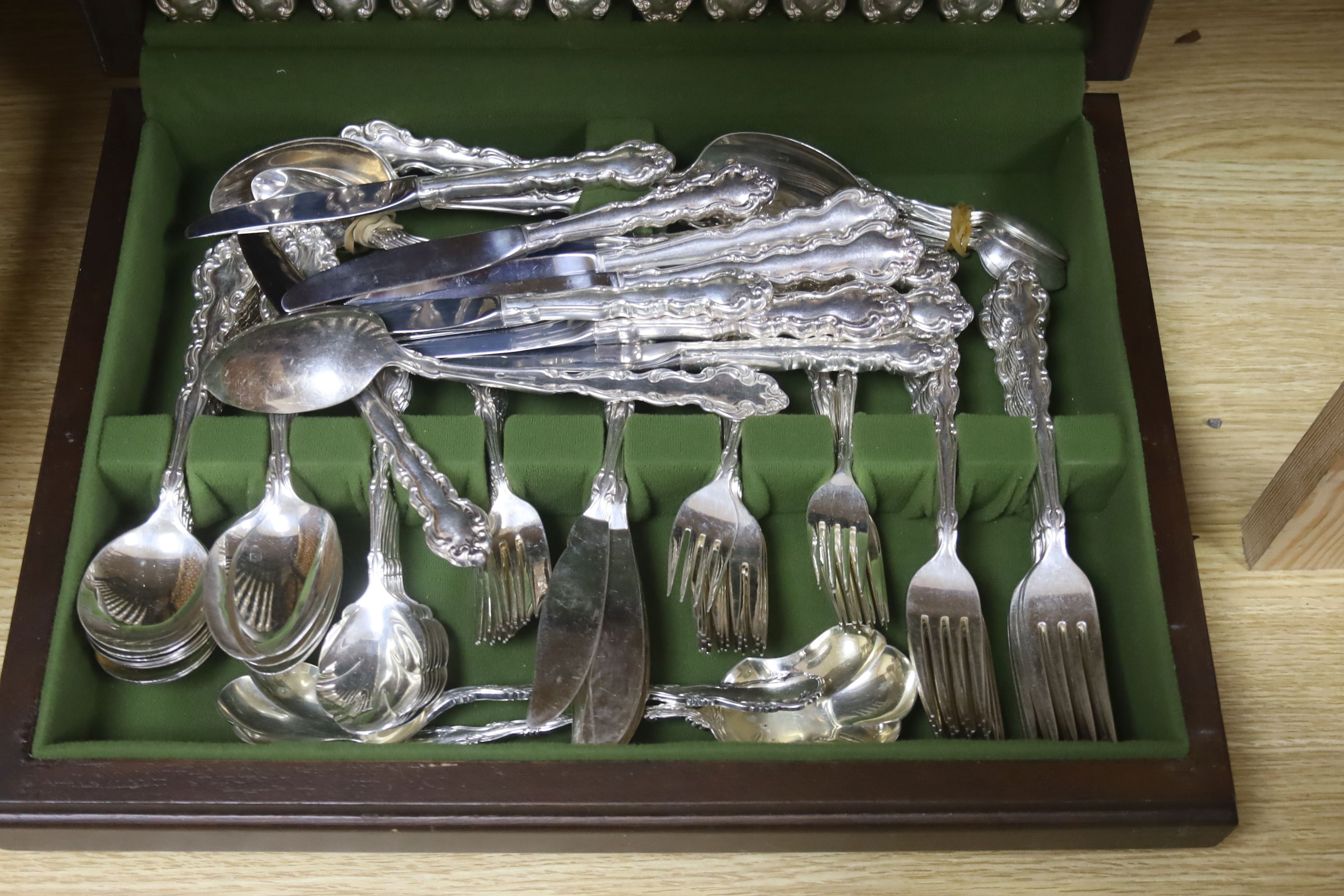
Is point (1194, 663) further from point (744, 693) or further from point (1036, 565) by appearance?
point (744, 693)

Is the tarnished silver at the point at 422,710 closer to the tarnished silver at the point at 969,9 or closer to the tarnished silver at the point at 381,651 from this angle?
the tarnished silver at the point at 381,651

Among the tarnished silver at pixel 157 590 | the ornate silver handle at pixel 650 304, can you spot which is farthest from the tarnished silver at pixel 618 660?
the tarnished silver at pixel 157 590

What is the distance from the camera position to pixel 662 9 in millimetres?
934

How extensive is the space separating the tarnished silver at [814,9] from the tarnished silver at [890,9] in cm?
2

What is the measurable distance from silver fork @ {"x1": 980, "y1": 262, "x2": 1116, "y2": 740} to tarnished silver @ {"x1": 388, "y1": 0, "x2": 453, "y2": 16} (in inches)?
19.1

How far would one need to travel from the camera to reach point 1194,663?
0.75m

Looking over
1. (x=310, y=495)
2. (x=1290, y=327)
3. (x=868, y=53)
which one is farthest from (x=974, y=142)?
(x=310, y=495)

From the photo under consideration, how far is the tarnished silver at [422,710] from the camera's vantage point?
0.77 meters

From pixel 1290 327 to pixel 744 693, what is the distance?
1.62 feet

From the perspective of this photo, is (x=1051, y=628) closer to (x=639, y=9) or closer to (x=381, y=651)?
(x=381, y=651)

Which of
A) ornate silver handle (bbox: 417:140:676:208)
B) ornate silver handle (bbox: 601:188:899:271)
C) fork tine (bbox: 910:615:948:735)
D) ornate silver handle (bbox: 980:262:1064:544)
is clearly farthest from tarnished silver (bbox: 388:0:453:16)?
fork tine (bbox: 910:615:948:735)

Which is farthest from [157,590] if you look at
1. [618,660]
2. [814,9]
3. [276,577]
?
[814,9]

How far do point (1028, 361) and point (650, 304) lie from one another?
26 cm

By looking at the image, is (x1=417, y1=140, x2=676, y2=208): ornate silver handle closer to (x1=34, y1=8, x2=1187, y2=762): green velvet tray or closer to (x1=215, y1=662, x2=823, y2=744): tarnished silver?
(x1=34, y1=8, x2=1187, y2=762): green velvet tray
